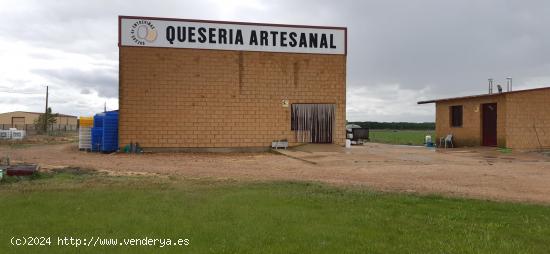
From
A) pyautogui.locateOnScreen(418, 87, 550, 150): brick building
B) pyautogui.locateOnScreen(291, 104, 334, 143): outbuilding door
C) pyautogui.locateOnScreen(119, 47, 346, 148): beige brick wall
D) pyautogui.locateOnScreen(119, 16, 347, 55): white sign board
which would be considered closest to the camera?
pyautogui.locateOnScreen(119, 47, 346, 148): beige brick wall

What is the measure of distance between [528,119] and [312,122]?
432 inches

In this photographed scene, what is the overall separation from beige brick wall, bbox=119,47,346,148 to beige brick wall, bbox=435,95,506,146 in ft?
25.6

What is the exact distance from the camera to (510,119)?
79.7 ft

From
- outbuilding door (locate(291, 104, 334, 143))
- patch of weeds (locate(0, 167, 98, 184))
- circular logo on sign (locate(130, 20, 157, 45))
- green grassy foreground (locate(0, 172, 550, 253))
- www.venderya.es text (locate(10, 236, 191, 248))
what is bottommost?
www.venderya.es text (locate(10, 236, 191, 248))

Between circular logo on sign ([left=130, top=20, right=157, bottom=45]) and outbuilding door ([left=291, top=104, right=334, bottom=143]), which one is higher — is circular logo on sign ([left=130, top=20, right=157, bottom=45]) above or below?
above

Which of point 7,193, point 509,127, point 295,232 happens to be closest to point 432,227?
point 295,232

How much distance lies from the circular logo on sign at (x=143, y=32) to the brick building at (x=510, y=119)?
1739 centimetres

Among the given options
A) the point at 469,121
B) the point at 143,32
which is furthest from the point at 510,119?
the point at 143,32

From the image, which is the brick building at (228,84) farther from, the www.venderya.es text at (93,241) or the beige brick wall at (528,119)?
the www.venderya.es text at (93,241)

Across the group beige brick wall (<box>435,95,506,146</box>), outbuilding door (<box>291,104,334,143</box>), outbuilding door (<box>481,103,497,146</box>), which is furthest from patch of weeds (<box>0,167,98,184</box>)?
outbuilding door (<box>481,103,497,146</box>)

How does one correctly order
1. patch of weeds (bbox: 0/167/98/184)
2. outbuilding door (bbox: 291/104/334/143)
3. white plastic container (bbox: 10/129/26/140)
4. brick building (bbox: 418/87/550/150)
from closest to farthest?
patch of weeds (bbox: 0/167/98/184)
brick building (bbox: 418/87/550/150)
outbuilding door (bbox: 291/104/334/143)
white plastic container (bbox: 10/129/26/140)

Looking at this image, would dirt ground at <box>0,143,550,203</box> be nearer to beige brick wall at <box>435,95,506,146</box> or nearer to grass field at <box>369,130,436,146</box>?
beige brick wall at <box>435,95,506,146</box>

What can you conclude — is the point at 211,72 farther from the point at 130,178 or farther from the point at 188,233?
the point at 188,233

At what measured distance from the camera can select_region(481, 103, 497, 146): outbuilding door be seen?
84.5 feet
